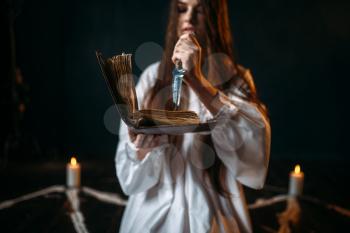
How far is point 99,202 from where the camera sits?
1619 mm

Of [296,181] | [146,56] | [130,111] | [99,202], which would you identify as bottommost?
[99,202]

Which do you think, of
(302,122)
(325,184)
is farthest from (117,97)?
(302,122)

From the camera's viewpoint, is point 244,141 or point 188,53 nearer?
point 188,53

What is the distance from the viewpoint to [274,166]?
228cm

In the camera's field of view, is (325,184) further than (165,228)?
Yes

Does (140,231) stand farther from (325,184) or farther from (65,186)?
(325,184)

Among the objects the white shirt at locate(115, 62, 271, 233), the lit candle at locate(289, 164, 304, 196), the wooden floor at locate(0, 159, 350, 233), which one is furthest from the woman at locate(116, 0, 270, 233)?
the lit candle at locate(289, 164, 304, 196)

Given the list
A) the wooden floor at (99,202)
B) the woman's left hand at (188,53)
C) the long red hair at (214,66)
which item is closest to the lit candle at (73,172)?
the wooden floor at (99,202)

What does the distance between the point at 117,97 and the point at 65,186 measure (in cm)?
137

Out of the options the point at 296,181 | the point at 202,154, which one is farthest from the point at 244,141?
the point at 296,181

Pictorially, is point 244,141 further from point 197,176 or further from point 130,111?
point 130,111

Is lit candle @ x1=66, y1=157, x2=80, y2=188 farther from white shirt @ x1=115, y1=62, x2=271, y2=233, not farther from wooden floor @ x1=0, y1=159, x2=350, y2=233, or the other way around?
white shirt @ x1=115, y1=62, x2=271, y2=233

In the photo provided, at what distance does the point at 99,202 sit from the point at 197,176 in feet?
2.96

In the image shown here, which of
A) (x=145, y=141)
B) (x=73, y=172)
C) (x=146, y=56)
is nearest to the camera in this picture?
(x=145, y=141)
